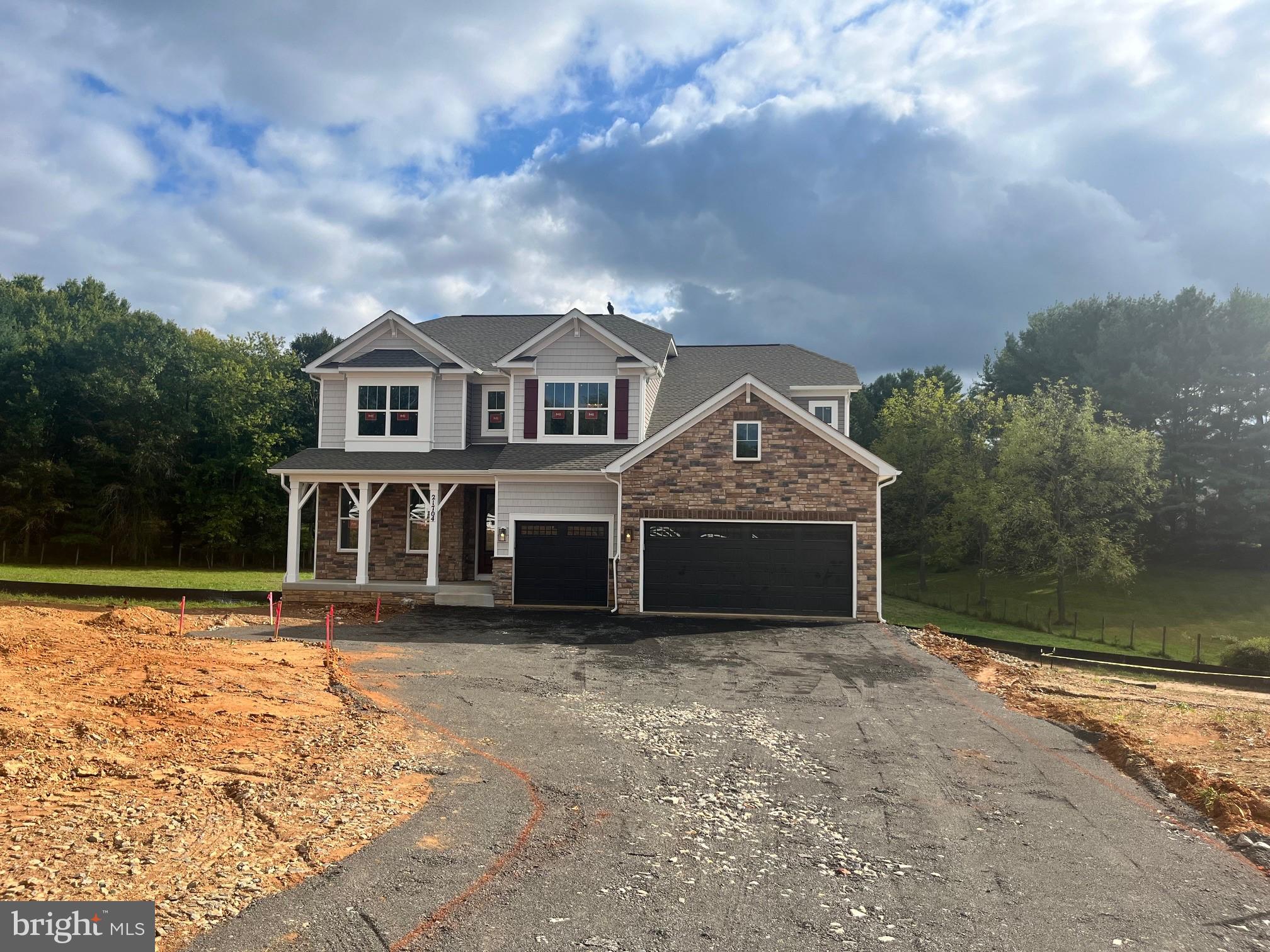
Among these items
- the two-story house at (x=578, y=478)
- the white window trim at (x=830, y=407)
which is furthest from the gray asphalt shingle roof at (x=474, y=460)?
the white window trim at (x=830, y=407)

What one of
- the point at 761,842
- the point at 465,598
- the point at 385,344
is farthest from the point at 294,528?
the point at 761,842

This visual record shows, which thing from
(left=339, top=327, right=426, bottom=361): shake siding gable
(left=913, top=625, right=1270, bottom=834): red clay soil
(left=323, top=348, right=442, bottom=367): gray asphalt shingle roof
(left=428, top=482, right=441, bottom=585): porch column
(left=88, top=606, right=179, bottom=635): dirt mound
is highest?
(left=339, top=327, right=426, bottom=361): shake siding gable

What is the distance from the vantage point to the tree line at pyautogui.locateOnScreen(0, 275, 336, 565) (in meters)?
41.0

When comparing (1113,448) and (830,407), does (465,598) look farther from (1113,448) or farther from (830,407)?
(1113,448)

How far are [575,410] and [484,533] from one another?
4.75m

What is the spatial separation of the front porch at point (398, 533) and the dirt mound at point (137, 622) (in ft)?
14.1

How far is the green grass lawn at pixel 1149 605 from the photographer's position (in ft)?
81.9

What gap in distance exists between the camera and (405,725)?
29.9 ft

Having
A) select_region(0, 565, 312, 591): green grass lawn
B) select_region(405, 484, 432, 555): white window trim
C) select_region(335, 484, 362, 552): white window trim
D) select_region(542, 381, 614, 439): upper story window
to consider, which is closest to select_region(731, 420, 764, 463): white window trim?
select_region(542, 381, 614, 439): upper story window

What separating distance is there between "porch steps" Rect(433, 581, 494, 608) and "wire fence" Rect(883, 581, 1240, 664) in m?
17.4

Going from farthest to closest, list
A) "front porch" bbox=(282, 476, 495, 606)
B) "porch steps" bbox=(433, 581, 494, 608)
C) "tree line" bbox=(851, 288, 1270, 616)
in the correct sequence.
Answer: "tree line" bbox=(851, 288, 1270, 616) → "front porch" bbox=(282, 476, 495, 606) → "porch steps" bbox=(433, 581, 494, 608)

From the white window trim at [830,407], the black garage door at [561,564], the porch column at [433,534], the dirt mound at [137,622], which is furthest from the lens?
the white window trim at [830,407]

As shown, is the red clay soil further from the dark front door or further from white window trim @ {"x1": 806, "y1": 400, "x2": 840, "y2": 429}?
the dark front door

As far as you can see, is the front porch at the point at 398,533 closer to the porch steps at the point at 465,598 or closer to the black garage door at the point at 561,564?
the porch steps at the point at 465,598
